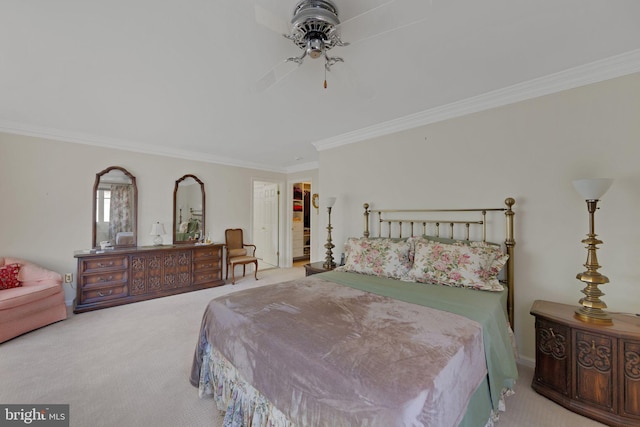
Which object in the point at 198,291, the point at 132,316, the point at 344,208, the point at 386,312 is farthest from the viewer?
the point at 198,291

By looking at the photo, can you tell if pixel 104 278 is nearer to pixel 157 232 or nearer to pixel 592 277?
pixel 157 232

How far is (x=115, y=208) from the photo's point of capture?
396 centimetres

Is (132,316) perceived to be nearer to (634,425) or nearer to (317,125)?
(317,125)

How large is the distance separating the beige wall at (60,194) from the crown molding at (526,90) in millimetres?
3715

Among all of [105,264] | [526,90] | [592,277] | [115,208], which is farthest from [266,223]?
[592,277]

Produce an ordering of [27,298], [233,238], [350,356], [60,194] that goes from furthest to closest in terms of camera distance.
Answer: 1. [233,238]
2. [60,194]
3. [27,298]
4. [350,356]

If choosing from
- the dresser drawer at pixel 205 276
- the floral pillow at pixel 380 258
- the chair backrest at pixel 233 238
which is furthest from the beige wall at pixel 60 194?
the floral pillow at pixel 380 258

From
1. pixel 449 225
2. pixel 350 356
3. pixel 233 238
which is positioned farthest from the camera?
pixel 233 238

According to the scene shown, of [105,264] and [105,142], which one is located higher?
[105,142]

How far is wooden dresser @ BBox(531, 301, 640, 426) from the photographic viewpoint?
1549mm

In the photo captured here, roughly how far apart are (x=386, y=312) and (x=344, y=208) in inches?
87.9

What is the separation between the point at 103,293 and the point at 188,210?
177 cm

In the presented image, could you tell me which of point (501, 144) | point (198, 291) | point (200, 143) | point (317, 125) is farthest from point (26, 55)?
point (501, 144)

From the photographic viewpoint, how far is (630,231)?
6.22ft
